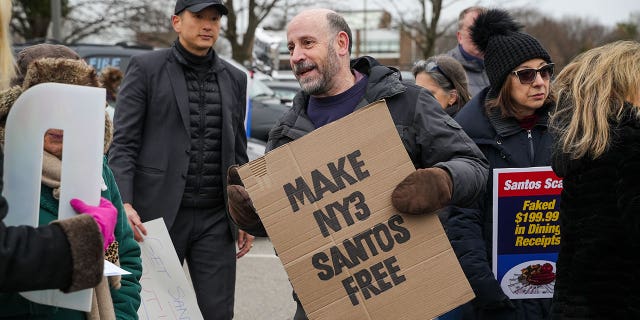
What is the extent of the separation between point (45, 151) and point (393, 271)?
1.19 m

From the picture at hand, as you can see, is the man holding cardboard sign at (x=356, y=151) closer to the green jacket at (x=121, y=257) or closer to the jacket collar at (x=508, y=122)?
the green jacket at (x=121, y=257)

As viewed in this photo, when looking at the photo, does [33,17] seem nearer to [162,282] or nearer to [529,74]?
[162,282]

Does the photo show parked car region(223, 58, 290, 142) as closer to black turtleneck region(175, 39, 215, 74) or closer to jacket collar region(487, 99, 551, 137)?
black turtleneck region(175, 39, 215, 74)

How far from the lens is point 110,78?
8406mm

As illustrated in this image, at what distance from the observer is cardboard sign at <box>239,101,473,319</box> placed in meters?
3.14

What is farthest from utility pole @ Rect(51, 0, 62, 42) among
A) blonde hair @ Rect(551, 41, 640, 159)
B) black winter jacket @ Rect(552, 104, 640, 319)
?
black winter jacket @ Rect(552, 104, 640, 319)

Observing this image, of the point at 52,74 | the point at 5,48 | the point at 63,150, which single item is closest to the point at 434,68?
the point at 52,74

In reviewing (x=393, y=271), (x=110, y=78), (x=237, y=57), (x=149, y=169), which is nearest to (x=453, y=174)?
(x=393, y=271)

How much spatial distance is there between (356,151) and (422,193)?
0.88 feet

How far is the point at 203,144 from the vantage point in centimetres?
501

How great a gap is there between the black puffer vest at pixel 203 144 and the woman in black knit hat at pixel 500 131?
4.46 ft

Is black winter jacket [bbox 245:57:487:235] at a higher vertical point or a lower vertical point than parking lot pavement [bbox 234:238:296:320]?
higher

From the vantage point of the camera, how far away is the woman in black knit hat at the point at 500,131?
405cm

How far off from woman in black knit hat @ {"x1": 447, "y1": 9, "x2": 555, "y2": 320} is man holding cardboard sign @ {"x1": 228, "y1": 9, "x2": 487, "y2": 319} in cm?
58
